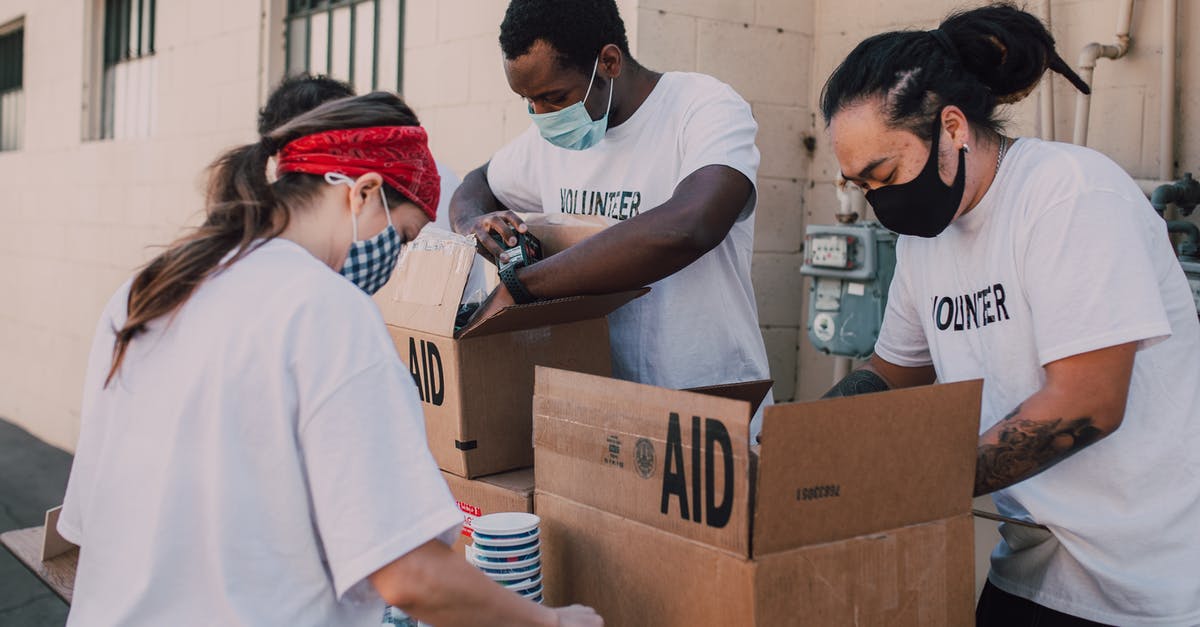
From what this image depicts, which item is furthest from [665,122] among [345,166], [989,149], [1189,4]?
[1189,4]

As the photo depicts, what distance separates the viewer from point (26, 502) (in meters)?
6.20

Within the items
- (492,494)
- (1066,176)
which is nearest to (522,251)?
(492,494)

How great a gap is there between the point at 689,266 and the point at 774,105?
1.69m

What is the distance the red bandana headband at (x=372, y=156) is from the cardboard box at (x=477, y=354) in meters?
0.44

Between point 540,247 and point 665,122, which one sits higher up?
point 665,122

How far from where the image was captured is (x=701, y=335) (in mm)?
2186

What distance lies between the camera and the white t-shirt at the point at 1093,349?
1.47 metres

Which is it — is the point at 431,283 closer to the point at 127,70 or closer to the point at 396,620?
the point at 396,620

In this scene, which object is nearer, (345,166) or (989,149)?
(345,166)

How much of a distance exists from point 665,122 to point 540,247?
16.1 inches

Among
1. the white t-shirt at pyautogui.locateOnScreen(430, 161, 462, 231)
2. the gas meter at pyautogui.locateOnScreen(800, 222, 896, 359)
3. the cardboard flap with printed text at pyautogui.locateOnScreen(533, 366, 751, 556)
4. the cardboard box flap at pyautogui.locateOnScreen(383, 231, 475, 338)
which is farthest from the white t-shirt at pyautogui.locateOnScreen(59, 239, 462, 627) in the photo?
the gas meter at pyautogui.locateOnScreen(800, 222, 896, 359)

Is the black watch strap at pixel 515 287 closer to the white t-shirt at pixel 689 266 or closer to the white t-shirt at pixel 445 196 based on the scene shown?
the white t-shirt at pixel 689 266

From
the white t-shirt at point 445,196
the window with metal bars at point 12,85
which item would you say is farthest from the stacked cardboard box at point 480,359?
the window with metal bars at point 12,85

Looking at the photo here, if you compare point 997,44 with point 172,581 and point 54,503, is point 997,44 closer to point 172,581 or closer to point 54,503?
point 172,581
